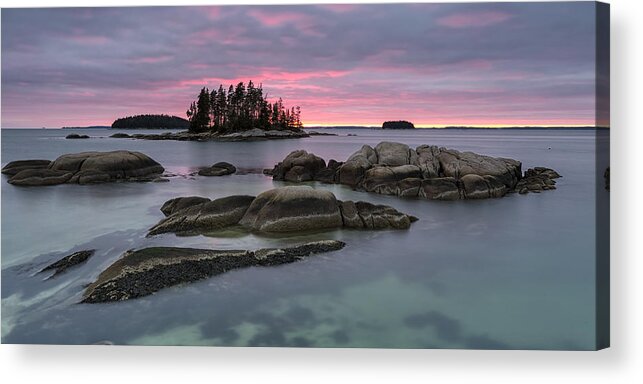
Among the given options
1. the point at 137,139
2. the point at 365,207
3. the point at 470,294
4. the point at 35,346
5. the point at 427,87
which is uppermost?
the point at 427,87

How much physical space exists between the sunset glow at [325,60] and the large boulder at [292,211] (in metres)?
1.24

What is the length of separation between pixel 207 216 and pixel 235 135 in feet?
4.90

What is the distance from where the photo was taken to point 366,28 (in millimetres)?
5680

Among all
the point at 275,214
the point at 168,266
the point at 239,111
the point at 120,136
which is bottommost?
the point at 168,266

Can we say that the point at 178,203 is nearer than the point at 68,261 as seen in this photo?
No

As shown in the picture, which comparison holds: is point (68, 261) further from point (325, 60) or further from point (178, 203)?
point (325, 60)

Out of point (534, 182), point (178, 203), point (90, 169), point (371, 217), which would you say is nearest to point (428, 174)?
point (534, 182)

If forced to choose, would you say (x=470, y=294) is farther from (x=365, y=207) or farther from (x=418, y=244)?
(x=365, y=207)

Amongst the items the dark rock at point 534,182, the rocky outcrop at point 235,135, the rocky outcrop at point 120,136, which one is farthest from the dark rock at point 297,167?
the dark rock at point 534,182

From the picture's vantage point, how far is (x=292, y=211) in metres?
7.23

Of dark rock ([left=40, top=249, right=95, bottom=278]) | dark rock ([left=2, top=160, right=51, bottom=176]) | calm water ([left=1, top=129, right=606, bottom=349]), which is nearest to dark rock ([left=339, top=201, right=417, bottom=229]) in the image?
calm water ([left=1, top=129, right=606, bottom=349])

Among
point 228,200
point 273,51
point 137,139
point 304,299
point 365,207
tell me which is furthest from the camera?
point 365,207

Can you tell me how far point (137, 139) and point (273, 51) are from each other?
2.35 m

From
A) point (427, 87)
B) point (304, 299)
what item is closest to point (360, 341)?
point (304, 299)
